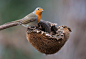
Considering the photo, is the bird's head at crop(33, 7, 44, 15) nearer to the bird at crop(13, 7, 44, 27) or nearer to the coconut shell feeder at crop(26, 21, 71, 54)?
the bird at crop(13, 7, 44, 27)

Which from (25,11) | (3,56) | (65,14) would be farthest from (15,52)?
(65,14)

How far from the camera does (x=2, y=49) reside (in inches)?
174

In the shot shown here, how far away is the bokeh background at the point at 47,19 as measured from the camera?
9.85ft

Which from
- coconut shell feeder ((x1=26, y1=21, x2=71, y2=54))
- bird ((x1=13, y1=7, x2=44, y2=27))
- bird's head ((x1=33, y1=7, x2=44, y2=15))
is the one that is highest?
bird's head ((x1=33, y1=7, x2=44, y2=15))

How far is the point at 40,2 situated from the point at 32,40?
356cm

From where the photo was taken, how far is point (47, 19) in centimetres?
398

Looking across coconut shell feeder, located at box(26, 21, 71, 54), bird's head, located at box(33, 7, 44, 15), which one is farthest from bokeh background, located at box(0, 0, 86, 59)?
coconut shell feeder, located at box(26, 21, 71, 54)

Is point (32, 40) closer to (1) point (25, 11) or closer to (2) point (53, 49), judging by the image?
(2) point (53, 49)

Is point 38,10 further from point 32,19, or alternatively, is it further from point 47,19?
point 47,19

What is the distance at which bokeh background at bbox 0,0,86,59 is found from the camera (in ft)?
9.85

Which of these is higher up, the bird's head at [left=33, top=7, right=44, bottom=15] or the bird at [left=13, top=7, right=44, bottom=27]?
the bird's head at [left=33, top=7, right=44, bottom=15]

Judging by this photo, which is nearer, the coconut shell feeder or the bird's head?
the coconut shell feeder

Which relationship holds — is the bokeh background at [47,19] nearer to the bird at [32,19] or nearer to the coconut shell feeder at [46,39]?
the bird at [32,19]

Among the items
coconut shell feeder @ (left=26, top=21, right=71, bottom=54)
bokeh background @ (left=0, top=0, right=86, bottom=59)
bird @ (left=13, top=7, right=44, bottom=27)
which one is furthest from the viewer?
bokeh background @ (left=0, top=0, right=86, bottom=59)
